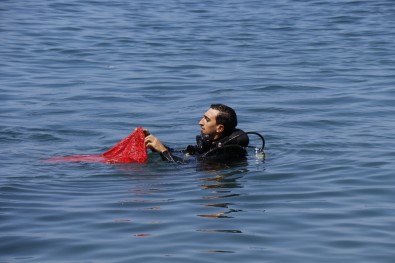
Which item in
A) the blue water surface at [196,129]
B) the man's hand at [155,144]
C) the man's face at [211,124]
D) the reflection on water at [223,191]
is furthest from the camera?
the man's face at [211,124]

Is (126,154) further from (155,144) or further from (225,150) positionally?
(225,150)

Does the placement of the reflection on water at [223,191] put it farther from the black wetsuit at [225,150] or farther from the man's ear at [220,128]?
the man's ear at [220,128]

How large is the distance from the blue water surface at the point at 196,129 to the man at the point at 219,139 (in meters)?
0.15

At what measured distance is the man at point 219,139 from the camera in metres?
10.1

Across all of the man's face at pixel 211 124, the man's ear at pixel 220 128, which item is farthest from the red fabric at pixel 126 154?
the man's ear at pixel 220 128

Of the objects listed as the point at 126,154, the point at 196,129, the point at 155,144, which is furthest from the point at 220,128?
the point at 196,129

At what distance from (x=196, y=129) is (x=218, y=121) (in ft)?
8.62

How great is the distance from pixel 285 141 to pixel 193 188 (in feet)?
9.29

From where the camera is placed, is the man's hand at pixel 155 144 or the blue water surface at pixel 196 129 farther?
the man's hand at pixel 155 144

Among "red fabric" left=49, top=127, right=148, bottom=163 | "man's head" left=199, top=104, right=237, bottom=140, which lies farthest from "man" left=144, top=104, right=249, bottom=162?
"red fabric" left=49, top=127, right=148, bottom=163

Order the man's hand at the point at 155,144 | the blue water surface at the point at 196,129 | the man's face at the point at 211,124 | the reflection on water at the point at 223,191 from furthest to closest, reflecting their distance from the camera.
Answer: the man's face at the point at 211,124 → the man's hand at the point at 155,144 → the reflection on water at the point at 223,191 → the blue water surface at the point at 196,129

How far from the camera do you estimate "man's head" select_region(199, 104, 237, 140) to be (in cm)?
1023

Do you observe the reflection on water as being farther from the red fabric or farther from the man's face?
the red fabric

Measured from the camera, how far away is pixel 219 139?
33.9 ft
